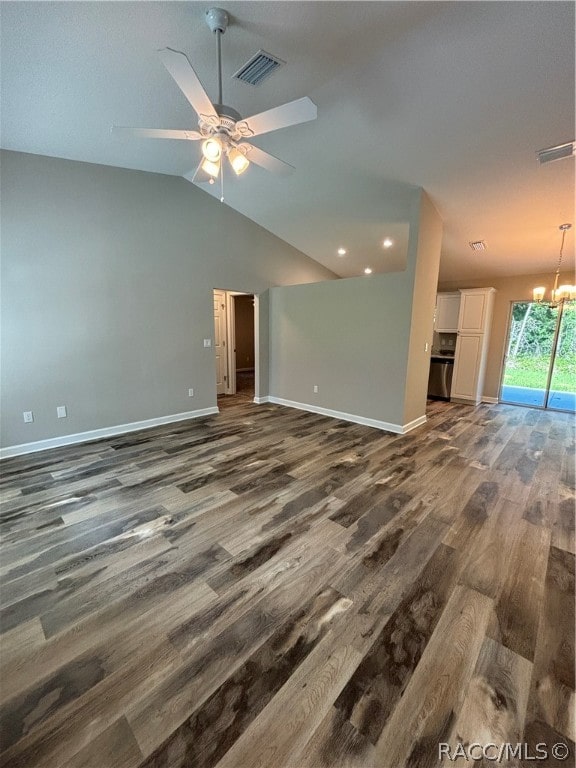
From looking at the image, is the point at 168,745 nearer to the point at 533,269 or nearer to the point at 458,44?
the point at 458,44

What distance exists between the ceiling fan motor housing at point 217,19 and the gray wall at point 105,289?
8.42 ft

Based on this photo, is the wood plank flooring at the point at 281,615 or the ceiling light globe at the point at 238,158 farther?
the ceiling light globe at the point at 238,158

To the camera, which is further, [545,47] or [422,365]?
[422,365]

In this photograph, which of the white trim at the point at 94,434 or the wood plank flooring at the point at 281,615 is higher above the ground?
the white trim at the point at 94,434

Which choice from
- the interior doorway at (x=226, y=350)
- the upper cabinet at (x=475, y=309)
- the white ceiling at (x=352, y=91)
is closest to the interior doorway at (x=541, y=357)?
the upper cabinet at (x=475, y=309)

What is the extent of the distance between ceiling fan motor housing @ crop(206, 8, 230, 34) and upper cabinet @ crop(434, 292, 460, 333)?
5.98 meters

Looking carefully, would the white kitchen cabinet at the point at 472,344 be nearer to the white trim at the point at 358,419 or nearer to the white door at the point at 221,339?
the white trim at the point at 358,419

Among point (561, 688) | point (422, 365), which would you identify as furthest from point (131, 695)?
point (422, 365)

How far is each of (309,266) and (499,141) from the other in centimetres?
410

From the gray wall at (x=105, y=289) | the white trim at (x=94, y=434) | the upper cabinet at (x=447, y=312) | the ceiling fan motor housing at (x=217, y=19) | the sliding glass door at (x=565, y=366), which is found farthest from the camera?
the upper cabinet at (x=447, y=312)

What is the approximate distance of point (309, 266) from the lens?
6648mm

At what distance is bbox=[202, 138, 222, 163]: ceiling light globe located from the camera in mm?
2066

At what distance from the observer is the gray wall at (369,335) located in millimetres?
4180

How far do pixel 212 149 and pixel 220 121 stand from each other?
19cm
